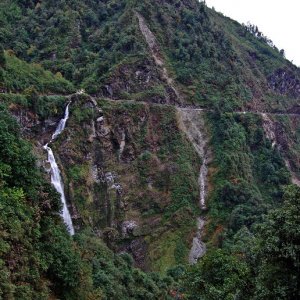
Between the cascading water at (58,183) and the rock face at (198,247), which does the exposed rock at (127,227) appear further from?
the cascading water at (58,183)

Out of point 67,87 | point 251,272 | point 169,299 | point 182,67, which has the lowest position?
point 251,272

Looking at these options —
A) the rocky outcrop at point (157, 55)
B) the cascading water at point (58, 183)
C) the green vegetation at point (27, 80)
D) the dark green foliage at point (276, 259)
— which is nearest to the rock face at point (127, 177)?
the cascading water at point (58, 183)

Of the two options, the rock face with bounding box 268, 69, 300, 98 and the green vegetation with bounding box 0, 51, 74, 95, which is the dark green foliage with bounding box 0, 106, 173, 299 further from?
the rock face with bounding box 268, 69, 300, 98

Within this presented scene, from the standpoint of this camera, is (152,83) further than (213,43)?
No

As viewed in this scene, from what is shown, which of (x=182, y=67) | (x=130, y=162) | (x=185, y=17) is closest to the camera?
(x=130, y=162)

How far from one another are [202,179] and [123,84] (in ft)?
67.2

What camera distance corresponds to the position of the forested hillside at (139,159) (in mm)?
24953

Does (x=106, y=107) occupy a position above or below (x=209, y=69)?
below

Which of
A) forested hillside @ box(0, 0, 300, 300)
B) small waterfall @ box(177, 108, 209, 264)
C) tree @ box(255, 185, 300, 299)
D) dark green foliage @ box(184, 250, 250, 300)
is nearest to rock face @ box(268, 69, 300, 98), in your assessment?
forested hillside @ box(0, 0, 300, 300)

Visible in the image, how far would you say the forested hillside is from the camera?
81.9ft

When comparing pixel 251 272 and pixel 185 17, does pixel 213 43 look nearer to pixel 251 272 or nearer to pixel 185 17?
pixel 185 17

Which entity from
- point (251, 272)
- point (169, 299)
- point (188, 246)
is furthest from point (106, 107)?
point (251, 272)

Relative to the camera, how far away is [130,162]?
62.1 meters

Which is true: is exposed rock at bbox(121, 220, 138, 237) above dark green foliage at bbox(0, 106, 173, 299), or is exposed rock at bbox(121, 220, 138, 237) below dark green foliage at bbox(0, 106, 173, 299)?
above
